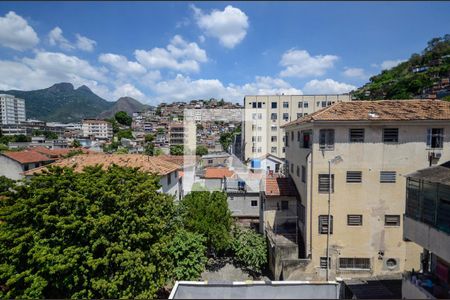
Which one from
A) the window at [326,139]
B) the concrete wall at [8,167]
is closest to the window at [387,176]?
the window at [326,139]

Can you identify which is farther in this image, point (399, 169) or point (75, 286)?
point (399, 169)

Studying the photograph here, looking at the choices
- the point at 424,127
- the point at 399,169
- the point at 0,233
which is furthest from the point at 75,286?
the point at 424,127

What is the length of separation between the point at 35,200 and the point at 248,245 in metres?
12.6

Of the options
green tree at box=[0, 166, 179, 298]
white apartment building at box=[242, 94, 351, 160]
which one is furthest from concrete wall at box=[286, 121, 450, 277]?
white apartment building at box=[242, 94, 351, 160]

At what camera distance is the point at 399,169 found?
14492 mm

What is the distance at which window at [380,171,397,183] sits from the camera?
573 inches

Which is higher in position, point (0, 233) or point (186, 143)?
point (186, 143)

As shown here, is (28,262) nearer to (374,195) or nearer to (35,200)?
(35,200)

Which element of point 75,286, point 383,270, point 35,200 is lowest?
point 383,270

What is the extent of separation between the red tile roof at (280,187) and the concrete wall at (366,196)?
2.96m

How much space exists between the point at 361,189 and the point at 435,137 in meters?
5.16

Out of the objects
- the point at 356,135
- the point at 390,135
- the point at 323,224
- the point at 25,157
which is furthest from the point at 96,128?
the point at 390,135

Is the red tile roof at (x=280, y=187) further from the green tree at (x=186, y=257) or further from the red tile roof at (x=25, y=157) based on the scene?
the red tile roof at (x=25, y=157)

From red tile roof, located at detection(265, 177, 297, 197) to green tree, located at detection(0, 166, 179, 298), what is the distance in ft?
29.1
